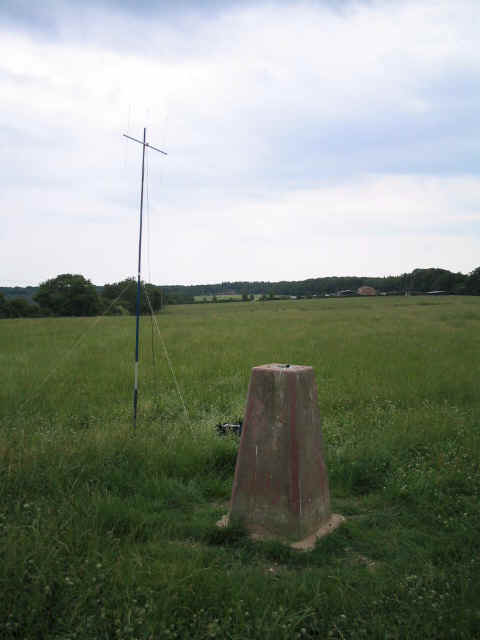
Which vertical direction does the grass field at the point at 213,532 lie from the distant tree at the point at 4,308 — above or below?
below

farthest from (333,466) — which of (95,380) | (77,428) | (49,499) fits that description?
(95,380)

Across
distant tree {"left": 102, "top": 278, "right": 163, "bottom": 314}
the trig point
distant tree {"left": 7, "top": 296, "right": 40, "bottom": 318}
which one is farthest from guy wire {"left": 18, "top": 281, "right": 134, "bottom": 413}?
distant tree {"left": 7, "top": 296, "right": 40, "bottom": 318}

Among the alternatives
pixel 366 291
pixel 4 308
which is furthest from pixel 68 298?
pixel 366 291

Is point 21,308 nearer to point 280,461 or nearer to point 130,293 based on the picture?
point 130,293

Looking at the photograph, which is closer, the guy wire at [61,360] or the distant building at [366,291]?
the guy wire at [61,360]

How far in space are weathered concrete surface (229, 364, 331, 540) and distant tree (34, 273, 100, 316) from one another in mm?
40894

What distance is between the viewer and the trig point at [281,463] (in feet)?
13.0

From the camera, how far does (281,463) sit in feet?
13.1

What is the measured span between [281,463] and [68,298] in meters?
43.5

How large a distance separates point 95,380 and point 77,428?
12.5ft

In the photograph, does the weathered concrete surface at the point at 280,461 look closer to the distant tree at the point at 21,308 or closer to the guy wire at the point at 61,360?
the guy wire at the point at 61,360

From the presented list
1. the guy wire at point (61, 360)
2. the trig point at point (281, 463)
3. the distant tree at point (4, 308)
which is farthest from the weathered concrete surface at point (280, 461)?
the distant tree at point (4, 308)

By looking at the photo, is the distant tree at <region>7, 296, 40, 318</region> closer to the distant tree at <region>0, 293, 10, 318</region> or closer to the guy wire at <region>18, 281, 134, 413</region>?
the distant tree at <region>0, 293, 10, 318</region>

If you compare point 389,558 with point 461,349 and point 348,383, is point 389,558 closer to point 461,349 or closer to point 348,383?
point 348,383
